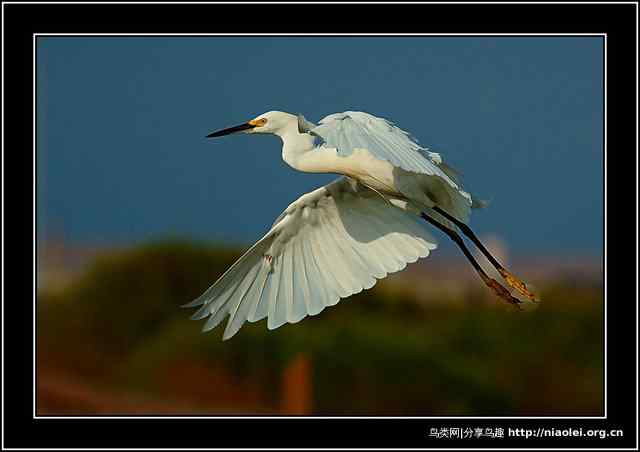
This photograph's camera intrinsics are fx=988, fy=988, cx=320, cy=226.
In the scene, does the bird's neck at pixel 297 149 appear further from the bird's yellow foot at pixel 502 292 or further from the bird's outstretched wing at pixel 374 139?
the bird's yellow foot at pixel 502 292

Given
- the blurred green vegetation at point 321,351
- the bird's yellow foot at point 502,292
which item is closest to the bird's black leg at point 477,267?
the bird's yellow foot at point 502,292

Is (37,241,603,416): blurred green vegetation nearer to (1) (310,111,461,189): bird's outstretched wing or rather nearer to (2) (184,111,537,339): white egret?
(2) (184,111,537,339): white egret

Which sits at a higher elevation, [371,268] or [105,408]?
[371,268]

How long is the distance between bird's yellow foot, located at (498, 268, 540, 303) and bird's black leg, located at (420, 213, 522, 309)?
Answer: 0.12ft

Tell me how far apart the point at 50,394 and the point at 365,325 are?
4867 millimetres

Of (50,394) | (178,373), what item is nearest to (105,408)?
(50,394)

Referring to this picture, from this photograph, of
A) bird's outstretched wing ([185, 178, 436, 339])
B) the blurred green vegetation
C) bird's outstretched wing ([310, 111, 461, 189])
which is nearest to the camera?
bird's outstretched wing ([310, 111, 461, 189])

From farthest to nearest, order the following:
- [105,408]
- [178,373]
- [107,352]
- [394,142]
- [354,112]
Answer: [107,352] < [178,373] < [105,408] < [354,112] < [394,142]

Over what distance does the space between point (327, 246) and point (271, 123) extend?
1.91 feet

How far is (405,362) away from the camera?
1263cm

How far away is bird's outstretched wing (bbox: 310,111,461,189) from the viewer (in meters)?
2.78

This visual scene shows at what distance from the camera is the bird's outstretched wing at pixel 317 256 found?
3871 millimetres

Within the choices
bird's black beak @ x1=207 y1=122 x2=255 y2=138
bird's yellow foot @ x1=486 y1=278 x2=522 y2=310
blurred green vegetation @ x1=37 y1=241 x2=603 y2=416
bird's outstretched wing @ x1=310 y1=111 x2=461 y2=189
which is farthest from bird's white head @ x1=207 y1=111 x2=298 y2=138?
blurred green vegetation @ x1=37 y1=241 x2=603 y2=416

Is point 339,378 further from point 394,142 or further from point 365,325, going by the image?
point 394,142
